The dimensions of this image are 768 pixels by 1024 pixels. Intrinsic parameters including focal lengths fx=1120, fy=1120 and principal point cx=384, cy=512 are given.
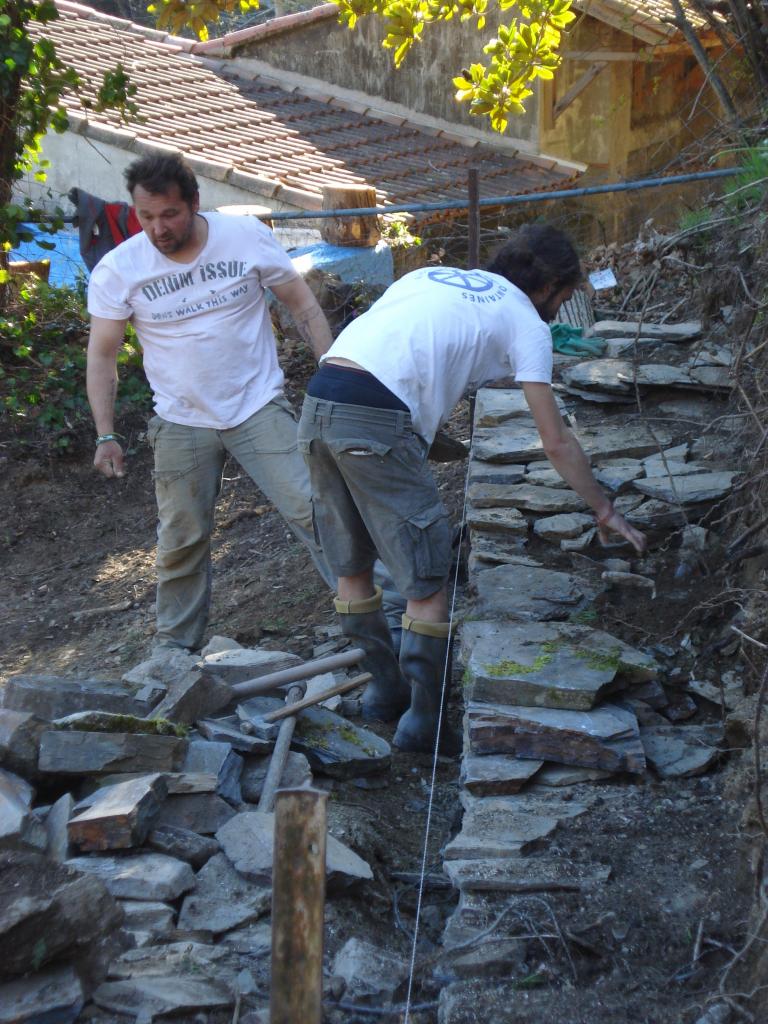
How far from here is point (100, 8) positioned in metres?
22.0

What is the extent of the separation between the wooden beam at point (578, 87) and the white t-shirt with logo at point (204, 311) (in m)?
10.2

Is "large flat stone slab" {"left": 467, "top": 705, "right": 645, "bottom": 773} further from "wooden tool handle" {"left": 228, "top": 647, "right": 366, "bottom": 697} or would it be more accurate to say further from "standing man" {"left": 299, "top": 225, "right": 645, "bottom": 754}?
"wooden tool handle" {"left": 228, "top": 647, "right": 366, "bottom": 697}

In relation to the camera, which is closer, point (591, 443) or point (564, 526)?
point (564, 526)

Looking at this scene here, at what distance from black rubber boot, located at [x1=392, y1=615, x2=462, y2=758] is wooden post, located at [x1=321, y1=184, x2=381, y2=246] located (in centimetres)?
449

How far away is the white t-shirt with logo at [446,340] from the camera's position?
354cm

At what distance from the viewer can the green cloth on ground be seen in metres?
6.52

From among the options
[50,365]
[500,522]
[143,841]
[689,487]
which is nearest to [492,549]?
[500,522]

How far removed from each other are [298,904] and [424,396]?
2.17 meters

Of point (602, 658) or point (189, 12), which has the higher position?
point (189, 12)

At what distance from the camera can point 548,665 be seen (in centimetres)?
354

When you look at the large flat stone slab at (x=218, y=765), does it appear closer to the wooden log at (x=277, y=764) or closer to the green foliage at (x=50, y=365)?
the wooden log at (x=277, y=764)

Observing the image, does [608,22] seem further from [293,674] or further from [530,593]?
[293,674]

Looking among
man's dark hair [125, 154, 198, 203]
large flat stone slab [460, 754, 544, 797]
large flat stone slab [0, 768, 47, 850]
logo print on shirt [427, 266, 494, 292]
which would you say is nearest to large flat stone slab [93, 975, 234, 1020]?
large flat stone slab [0, 768, 47, 850]

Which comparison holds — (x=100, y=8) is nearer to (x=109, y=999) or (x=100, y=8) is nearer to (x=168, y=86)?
(x=168, y=86)
